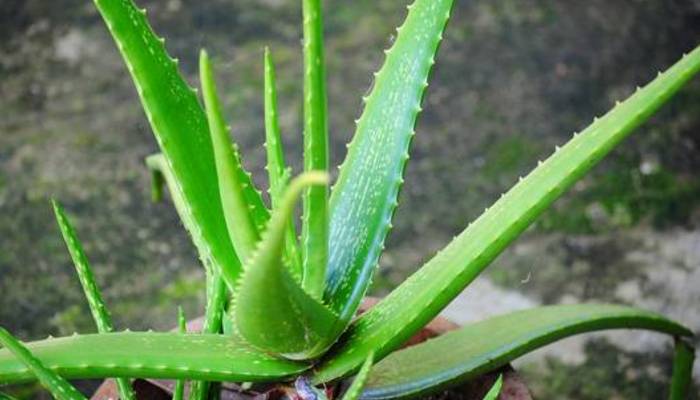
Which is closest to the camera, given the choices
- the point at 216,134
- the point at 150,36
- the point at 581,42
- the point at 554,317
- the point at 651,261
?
the point at 216,134

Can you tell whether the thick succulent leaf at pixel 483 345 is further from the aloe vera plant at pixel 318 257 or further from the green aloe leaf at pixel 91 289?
the green aloe leaf at pixel 91 289

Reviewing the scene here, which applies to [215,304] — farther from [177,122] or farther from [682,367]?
[682,367]

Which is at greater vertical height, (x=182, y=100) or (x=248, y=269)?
(x=182, y=100)

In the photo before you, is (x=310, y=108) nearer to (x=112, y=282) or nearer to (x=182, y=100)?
(x=182, y=100)

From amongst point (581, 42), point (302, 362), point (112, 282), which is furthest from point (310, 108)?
point (581, 42)

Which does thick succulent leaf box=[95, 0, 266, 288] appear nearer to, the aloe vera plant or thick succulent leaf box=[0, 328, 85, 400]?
the aloe vera plant

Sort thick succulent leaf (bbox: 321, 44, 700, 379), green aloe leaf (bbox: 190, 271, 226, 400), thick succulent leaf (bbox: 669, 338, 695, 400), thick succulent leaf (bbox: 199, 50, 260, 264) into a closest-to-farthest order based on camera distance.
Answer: thick succulent leaf (bbox: 199, 50, 260, 264) < thick succulent leaf (bbox: 321, 44, 700, 379) < green aloe leaf (bbox: 190, 271, 226, 400) < thick succulent leaf (bbox: 669, 338, 695, 400)

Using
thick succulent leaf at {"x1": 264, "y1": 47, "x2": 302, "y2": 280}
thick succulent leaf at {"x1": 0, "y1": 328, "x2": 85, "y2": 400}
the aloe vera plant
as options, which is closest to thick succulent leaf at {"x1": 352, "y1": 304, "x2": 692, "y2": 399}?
the aloe vera plant
